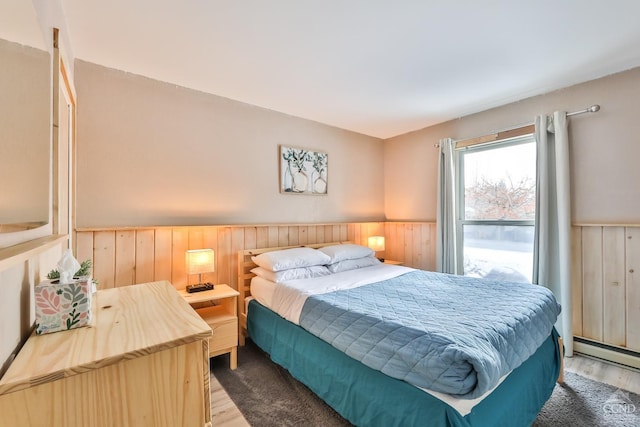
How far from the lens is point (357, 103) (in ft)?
9.91

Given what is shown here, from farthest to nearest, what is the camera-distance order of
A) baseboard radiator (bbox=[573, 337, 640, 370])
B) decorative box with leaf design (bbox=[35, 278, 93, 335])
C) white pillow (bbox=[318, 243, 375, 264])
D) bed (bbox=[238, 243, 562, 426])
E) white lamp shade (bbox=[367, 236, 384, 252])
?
white lamp shade (bbox=[367, 236, 384, 252])
white pillow (bbox=[318, 243, 375, 264])
baseboard radiator (bbox=[573, 337, 640, 370])
bed (bbox=[238, 243, 562, 426])
decorative box with leaf design (bbox=[35, 278, 93, 335])

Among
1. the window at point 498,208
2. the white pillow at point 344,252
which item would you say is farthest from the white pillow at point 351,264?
the window at point 498,208

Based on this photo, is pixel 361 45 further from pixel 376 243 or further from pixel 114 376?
pixel 376 243

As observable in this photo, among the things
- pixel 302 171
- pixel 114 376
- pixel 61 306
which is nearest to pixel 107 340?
pixel 114 376

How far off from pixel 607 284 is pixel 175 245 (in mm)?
3808

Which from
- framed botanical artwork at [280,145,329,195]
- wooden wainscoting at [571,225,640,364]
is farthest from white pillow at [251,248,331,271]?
wooden wainscoting at [571,225,640,364]

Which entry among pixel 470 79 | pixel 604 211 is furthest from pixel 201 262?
pixel 604 211

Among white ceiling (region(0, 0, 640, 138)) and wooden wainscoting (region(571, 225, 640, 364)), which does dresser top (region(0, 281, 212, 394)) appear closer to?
white ceiling (region(0, 0, 640, 138))

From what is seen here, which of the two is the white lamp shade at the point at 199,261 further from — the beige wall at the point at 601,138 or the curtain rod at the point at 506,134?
the beige wall at the point at 601,138

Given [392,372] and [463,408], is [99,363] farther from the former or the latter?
[463,408]

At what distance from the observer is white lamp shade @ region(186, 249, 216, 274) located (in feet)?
7.76

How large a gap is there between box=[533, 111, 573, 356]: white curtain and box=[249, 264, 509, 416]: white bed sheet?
1.27 m

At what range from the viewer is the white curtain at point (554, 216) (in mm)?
2555

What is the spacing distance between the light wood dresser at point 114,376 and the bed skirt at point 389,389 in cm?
91
